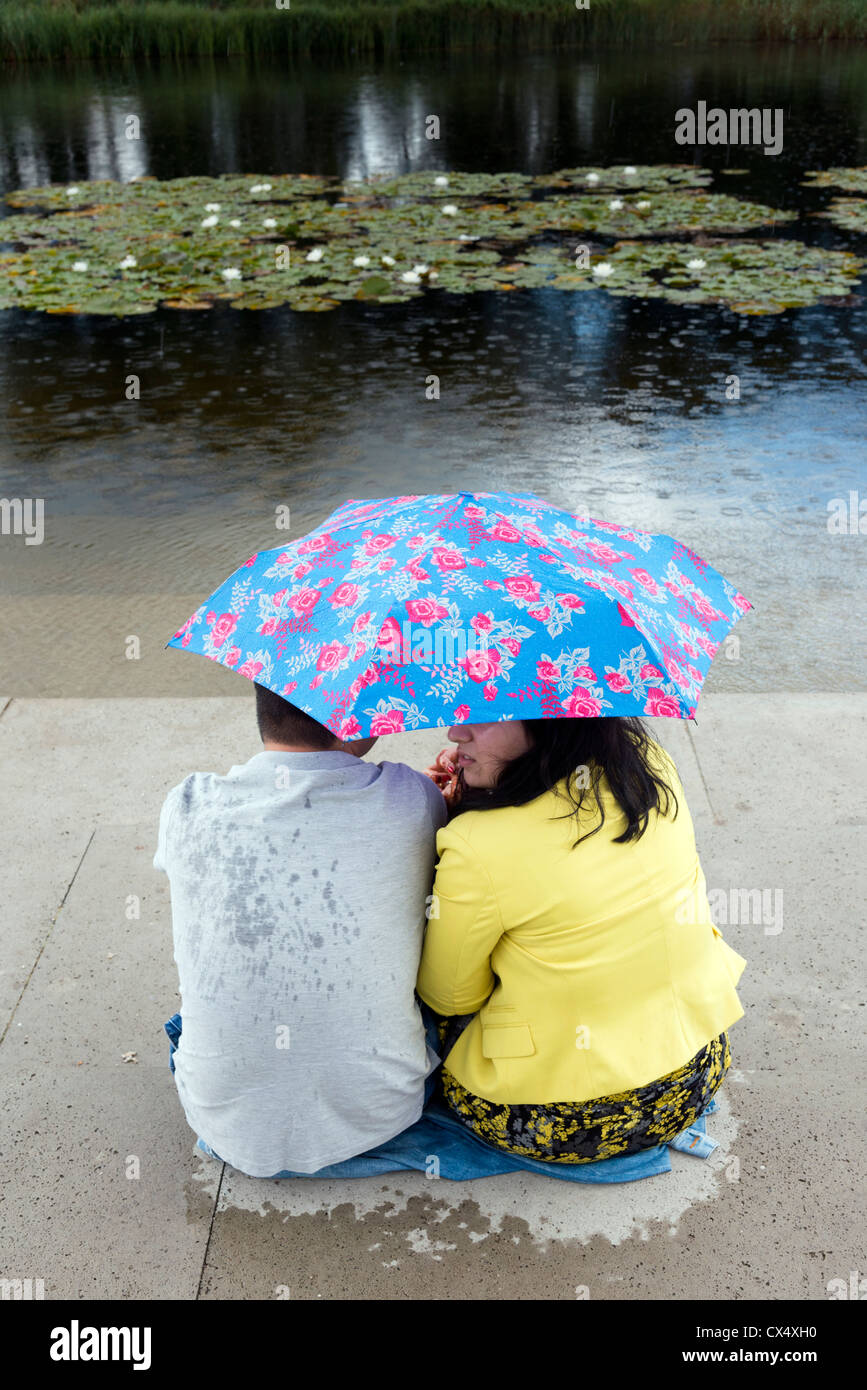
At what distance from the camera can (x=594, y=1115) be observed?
6.00ft

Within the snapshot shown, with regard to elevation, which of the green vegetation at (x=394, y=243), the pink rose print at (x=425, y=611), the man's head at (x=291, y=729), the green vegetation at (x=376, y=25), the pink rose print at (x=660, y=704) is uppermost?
the green vegetation at (x=376, y=25)

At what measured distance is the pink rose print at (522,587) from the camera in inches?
64.7

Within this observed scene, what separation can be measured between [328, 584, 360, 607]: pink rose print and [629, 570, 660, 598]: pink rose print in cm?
43

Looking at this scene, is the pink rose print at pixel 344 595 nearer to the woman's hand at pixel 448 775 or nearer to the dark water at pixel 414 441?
the woman's hand at pixel 448 775

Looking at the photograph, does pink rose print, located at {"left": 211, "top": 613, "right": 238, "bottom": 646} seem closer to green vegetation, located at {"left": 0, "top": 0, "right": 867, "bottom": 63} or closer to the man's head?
the man's head

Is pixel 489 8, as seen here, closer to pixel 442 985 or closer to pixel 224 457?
pixel 224 457

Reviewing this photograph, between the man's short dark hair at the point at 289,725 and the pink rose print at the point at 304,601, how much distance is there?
12 cm

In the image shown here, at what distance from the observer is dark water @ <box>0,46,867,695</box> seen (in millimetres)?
4336

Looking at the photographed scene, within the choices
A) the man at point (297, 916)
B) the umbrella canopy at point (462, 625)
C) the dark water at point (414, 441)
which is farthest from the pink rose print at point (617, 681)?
the dark water at point (414, 441)

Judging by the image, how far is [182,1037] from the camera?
1.86m

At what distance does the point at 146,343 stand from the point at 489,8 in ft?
48.6

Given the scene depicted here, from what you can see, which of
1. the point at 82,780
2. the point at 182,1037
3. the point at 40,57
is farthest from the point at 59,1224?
the point at 40,57

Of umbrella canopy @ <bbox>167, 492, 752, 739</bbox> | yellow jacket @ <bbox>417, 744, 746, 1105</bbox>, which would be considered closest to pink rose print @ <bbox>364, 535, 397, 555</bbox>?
umbrella canopy @ <bbox>167, 492, 752, 739</bbox>
